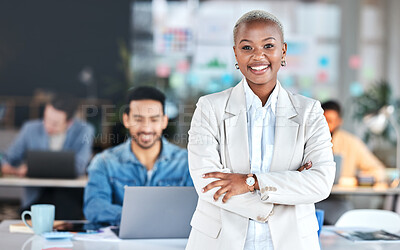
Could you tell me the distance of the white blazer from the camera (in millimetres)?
1618

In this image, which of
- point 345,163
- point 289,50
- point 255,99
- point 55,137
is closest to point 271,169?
point 255,99

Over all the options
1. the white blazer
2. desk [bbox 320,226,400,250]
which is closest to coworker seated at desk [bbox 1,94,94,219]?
desk [bbox 320,226,400,250]

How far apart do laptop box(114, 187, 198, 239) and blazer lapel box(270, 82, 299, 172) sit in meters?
0.53

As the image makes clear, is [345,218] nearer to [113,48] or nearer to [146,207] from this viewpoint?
[146,207]

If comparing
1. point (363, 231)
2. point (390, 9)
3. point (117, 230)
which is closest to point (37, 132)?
point (117, 230)

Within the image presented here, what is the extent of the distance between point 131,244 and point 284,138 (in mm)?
801

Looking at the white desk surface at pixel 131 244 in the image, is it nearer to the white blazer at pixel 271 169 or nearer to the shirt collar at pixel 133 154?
the white blazer at pixel 271 169

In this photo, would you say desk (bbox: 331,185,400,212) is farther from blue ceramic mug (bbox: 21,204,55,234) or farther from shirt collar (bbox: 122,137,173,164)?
blue ceramic mug (bbox: 21,204,55,234)

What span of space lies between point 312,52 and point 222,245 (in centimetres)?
650

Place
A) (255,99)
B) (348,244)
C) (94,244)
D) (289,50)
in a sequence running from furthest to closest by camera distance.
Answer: (289,50) < (348,244) < (94,244) < (255,99)

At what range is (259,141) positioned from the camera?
5.57 ft

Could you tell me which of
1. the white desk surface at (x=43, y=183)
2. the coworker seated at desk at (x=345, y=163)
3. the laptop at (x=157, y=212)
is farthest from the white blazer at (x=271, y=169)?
the coworker seated at desk at (x=345, y=163)

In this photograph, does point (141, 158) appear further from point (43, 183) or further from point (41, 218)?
point (43, 183)

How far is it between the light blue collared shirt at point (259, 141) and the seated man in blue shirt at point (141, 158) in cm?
117
